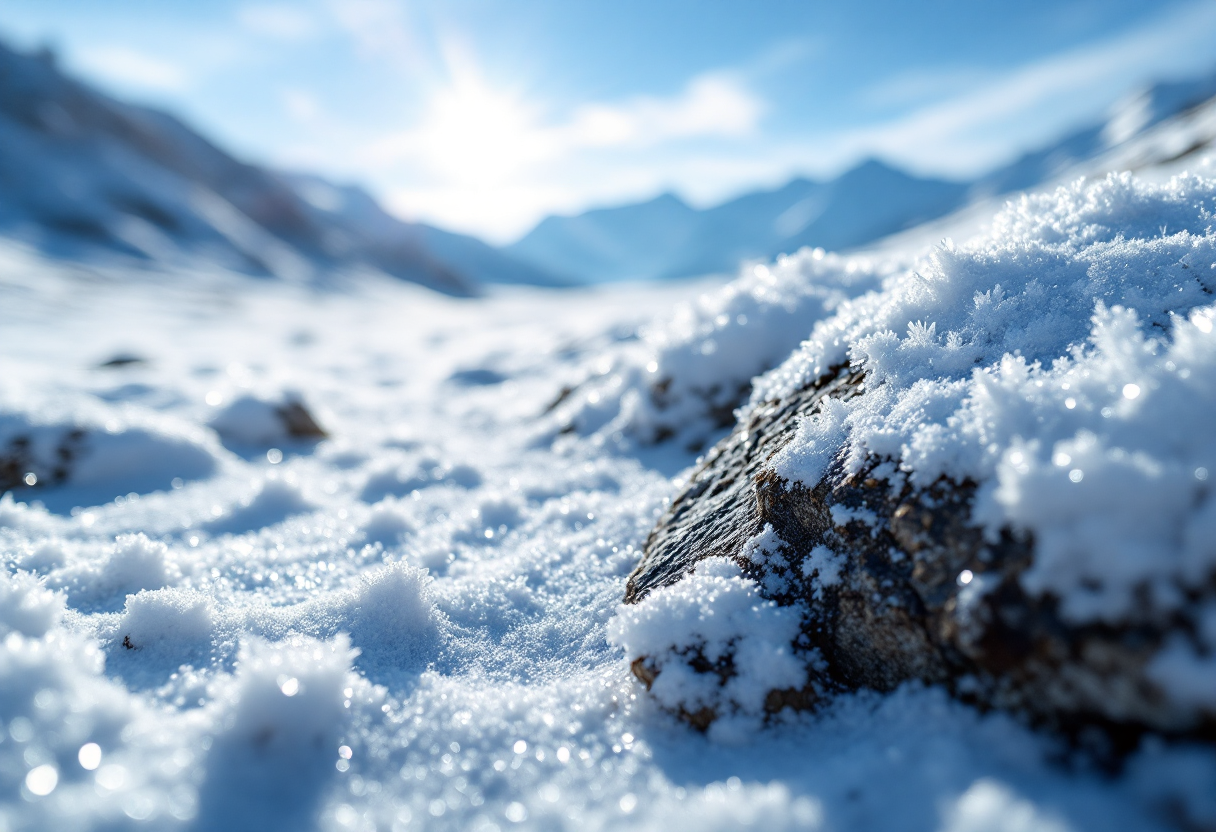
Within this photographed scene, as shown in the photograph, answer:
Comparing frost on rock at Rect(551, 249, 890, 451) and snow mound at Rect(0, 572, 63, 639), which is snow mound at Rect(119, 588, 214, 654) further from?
frost on rock at Rect(551, 249, 890, 451)

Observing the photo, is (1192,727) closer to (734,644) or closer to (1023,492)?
(1023,492)

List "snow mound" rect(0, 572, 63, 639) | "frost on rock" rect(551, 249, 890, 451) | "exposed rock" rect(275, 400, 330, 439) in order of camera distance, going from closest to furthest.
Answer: "snow mound" rect(0, 572, 63, 639)
"frost on rock" rect(551, 249, 890, 451)
"exposed rock" rect(275, 400, 330, 439)

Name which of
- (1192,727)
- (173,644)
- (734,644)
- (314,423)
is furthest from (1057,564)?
(314,423)

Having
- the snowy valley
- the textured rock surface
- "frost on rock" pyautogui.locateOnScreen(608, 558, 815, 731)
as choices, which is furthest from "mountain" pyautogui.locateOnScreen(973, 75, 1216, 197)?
"frost on rock" pyautogui.locateOnScreen(608, 558, 815, 731)

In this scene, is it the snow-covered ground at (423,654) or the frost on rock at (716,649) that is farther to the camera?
the frost on rock at (716,649)

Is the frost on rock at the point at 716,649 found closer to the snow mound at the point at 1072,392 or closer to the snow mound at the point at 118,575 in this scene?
the snow mound at the point at 1072,392

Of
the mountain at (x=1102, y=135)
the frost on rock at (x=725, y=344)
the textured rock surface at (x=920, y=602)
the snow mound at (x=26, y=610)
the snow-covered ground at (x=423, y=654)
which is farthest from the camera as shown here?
the mountain at (x=1102, y=135)

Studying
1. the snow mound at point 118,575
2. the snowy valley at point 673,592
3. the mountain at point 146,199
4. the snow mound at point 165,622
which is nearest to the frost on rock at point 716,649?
the snowy valley at point 673,592

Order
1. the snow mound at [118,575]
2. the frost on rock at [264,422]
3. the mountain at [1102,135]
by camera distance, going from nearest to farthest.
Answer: the snow mound at [118,575], the frost on rock at [264,422], the mountain at [1102,135]

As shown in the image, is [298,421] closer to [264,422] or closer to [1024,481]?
[264,422]
